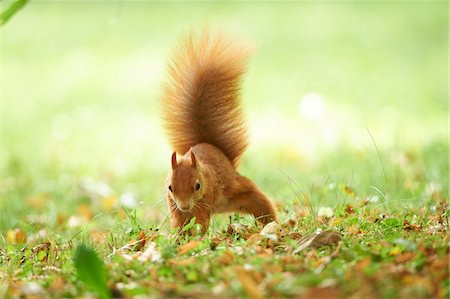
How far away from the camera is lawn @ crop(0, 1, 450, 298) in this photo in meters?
2.55

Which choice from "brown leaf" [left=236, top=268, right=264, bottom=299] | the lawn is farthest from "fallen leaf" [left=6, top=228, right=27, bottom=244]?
"brown leaf" [left=236, top=268, right=264, bottom=299]

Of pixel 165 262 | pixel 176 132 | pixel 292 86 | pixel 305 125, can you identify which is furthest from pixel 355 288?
pixel 292 86

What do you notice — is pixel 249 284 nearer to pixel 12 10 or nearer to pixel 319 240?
pixel 319 240

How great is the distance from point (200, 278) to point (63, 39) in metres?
9.42

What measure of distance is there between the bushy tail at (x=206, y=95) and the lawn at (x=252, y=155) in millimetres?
209

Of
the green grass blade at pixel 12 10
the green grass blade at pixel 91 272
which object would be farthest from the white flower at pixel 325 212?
the green grass blade at pixel 12 10

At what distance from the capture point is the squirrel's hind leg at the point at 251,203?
3.67 metres

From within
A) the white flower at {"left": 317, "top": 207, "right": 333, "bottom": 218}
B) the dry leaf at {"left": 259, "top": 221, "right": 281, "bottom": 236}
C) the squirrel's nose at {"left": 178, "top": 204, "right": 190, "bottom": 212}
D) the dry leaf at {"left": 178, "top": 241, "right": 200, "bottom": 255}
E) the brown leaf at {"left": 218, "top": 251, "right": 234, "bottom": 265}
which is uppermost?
the squirrel's nose at {"left": 178, "top": 204, "right": 190, "bottom": 212}

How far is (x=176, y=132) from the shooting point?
3.91 metres

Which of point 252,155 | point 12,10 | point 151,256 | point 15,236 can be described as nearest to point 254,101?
point 252,155

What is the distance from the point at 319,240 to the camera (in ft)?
9.20

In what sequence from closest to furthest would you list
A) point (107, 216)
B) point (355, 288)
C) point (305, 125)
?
point (355, 288)
point (107, 216)
point (305, 125)

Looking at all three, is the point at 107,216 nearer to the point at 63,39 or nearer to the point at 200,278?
the point at 200,278

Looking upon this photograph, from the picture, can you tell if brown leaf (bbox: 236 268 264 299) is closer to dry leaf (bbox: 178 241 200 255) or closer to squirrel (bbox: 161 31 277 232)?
dry leaf (bbox: 178 241 200 255)
